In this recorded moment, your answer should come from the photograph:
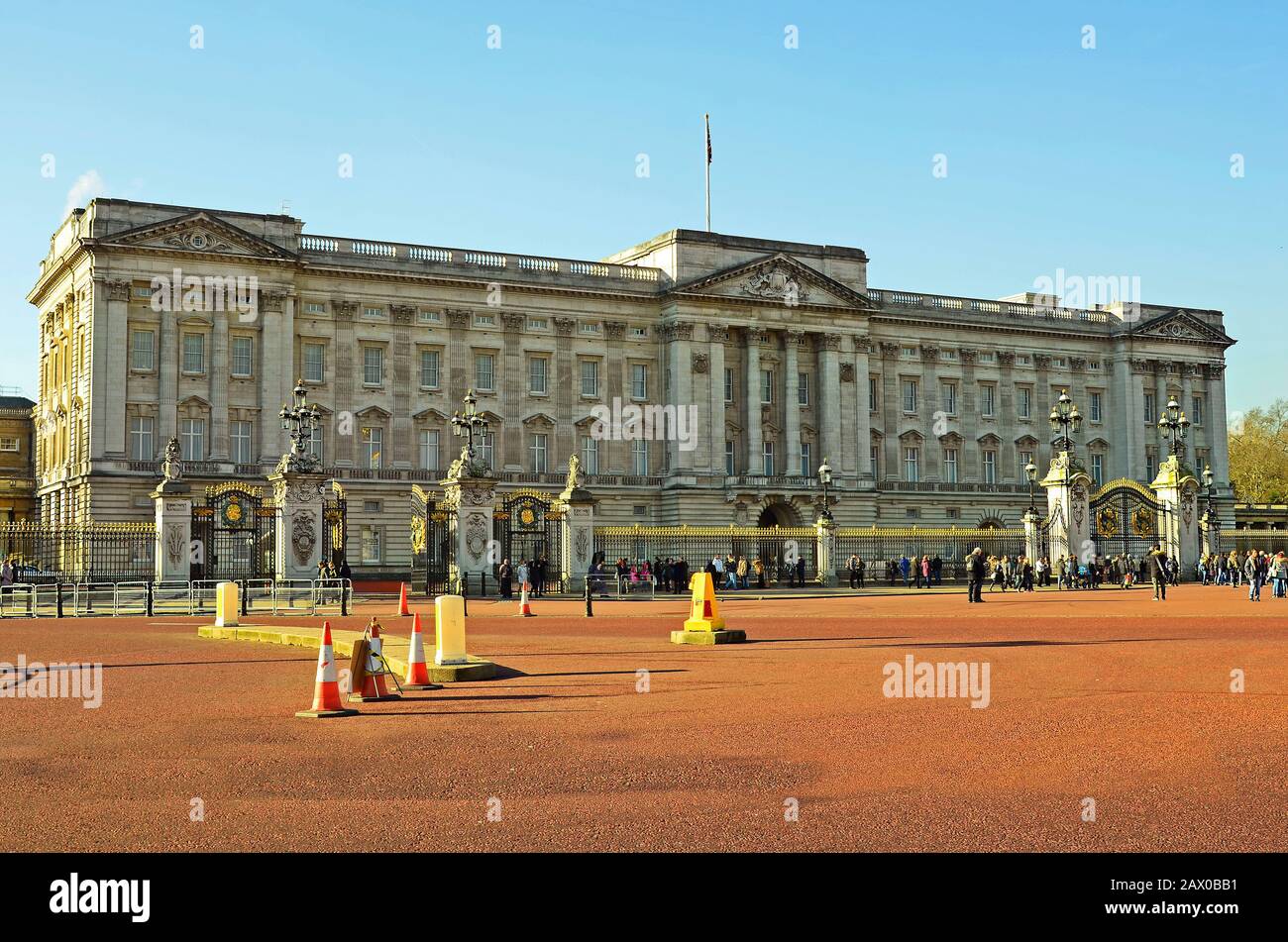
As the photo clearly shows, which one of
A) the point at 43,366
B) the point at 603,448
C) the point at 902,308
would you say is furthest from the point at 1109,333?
the point at 43,366

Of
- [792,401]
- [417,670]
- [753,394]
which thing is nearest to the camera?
[417,670]

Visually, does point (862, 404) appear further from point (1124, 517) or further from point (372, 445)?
point (372, 445)

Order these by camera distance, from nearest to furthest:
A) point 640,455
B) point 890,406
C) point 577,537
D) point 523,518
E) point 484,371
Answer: point 577,537 → point 523,518 → point 484,371 → point 640,455 → point 890,406

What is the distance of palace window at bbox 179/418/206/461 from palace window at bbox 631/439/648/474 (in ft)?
72.5

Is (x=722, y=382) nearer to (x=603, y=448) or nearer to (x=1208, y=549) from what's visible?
(x=603, y=448)

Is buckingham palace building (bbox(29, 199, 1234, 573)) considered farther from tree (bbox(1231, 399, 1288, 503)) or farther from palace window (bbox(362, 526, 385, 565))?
tree (bbox(1231, 399, 1288, 503))

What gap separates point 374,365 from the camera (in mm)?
68562

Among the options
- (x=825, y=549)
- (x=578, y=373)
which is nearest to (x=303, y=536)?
(x=825, y=549)

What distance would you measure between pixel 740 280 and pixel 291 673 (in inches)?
2314

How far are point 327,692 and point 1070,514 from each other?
40.7 m

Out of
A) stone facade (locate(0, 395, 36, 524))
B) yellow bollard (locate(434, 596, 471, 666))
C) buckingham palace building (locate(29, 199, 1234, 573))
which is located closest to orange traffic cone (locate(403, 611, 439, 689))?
yellow bollard (locate(434, 596, 471, 666))

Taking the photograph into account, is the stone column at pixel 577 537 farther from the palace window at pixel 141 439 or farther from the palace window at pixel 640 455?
the palace window at pixel 640 455

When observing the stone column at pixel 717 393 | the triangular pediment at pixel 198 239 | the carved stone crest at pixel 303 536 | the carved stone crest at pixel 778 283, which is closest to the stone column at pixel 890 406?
the carved stone crest at pixel 778 283
